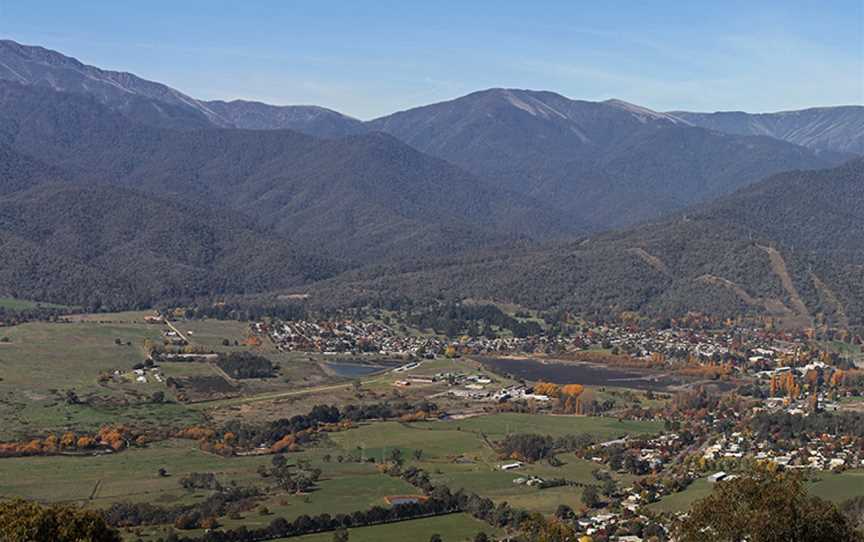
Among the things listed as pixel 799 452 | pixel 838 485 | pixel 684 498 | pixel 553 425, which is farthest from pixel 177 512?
pixel 799 452

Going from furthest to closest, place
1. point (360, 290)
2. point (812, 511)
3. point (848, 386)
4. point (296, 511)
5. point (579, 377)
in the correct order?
point (360, 290)
point (579, 377)
point (848, 386)
point (296, 511)
point (812, 511)

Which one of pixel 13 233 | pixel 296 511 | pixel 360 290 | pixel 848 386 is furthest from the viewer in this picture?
pixel 13 233

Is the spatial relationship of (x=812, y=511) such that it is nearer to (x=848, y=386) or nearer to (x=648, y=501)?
(x=648, y=501)

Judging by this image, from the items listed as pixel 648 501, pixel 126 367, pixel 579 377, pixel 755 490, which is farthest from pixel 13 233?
pixel 755 490

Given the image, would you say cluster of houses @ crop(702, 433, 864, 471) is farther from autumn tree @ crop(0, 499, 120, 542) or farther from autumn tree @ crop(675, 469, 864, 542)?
autumn tree @ crop(0, 499, 120, 542)

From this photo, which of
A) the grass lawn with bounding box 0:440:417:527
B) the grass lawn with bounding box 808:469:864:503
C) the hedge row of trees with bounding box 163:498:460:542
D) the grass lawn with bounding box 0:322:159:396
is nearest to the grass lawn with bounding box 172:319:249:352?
the grass lawn with bounding box 0:322:159:396

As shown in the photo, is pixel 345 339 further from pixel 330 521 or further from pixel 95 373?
pixel 330 521

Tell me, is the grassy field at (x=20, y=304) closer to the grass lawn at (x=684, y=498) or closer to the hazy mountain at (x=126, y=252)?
the hazy mountain at (x=126, y=252)

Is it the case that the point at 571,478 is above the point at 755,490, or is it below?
below
